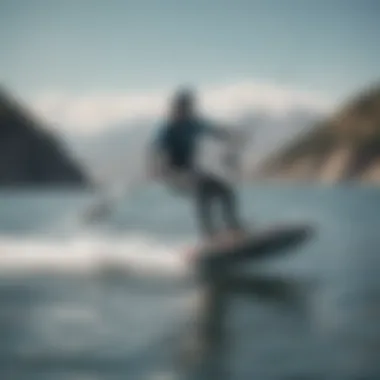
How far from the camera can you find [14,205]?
159 centimetres

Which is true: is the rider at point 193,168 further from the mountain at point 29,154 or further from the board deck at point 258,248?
the mountain at point 29,154

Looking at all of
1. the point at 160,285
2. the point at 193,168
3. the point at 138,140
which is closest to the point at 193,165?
the point at 193,168

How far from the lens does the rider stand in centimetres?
158

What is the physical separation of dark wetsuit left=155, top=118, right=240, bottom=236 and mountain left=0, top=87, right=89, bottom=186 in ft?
0.67

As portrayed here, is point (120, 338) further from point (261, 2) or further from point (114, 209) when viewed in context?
point (261, 2)

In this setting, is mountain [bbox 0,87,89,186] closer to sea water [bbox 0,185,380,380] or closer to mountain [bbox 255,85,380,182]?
sea water [bbox 0,185,380,380]

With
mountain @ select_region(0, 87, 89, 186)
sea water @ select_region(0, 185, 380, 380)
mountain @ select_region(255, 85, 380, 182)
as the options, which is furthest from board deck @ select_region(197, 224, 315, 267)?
mountain @ select_region(0, 87, 89, 186)

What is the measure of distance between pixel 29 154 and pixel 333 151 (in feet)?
2.29

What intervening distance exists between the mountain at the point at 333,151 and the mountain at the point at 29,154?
44cm

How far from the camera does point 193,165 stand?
1.58 metres

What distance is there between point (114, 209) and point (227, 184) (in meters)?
0.26

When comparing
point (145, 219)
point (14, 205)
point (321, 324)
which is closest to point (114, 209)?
point (145, 219)

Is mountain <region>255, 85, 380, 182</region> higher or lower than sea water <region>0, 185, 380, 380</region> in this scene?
higher

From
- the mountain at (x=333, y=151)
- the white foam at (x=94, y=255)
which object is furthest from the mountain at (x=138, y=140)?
the white foam at (x=94, y=255)
